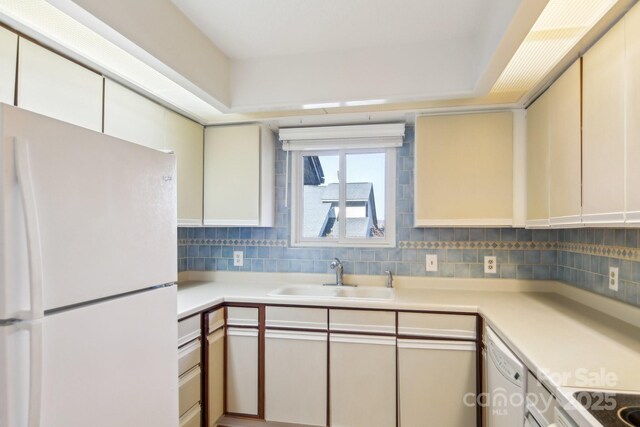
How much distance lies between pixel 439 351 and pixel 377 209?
1.13 m

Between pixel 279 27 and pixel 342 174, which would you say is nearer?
pixel 279 27

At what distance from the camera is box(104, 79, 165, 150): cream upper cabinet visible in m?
1.74

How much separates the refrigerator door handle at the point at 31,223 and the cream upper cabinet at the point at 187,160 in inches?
52.2

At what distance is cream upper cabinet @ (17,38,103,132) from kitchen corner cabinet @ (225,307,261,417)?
4.54 feet

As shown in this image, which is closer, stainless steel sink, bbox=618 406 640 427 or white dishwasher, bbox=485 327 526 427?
stainless steel sink, bbox=618 406 640 427

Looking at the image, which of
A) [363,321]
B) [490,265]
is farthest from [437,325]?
[490,265]

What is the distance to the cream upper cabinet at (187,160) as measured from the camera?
2.28m

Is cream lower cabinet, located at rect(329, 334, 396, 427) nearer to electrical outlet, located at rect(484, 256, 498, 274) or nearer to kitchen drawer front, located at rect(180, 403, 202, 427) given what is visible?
kitchen drawer front, located at rect(180, 403, 202, 427)

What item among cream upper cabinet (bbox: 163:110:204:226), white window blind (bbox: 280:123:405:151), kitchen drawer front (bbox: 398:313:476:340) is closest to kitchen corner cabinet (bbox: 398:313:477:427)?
kitchen drawer front (bbox: 398:313:476:340)

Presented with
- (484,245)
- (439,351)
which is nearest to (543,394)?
(439,351)

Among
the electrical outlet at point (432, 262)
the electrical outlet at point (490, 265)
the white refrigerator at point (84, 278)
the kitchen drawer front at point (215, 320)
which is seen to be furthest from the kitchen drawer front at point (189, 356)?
the electrical outlet at point (490, 265)

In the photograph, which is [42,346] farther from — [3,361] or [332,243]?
[332,243]

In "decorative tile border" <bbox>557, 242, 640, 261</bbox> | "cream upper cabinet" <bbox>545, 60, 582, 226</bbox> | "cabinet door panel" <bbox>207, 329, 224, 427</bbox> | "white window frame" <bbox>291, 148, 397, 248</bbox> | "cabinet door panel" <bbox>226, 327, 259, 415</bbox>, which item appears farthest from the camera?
"white window frame" <bbox>291, 148, 397, 248</bbox>

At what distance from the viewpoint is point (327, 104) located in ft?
7.20
